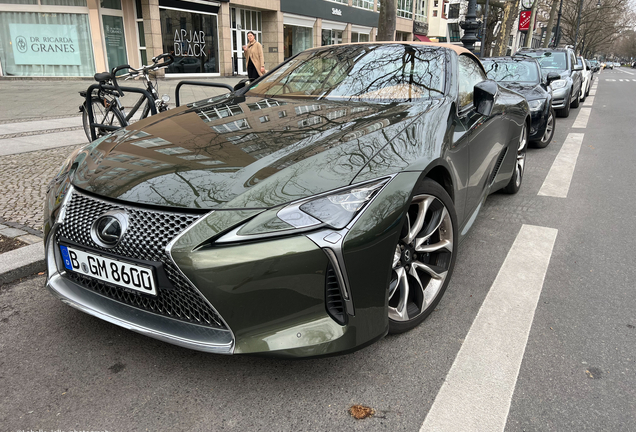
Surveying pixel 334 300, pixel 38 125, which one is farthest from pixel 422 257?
pixel 38 125

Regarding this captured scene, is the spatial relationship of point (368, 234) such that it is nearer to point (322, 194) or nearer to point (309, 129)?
point (322, 194)

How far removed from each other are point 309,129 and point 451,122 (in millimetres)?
874

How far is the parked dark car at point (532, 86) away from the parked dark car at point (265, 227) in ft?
16.9

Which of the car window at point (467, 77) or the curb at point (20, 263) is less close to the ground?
the car window at point (467, 77)

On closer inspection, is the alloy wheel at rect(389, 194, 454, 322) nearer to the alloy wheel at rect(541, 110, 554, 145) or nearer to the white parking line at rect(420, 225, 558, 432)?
the white parking line at rect(420, 225, 558, 432)

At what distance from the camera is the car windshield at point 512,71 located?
808 centimetres

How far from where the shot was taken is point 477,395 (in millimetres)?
1979

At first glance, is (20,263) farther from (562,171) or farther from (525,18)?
(525,18)

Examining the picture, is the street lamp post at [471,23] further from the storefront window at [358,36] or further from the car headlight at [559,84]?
the storefront window at [358,36]

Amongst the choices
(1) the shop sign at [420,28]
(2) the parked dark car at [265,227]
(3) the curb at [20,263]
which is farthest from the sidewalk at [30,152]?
(1) the shop sign at [420,28]

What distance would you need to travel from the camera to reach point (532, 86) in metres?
7.58

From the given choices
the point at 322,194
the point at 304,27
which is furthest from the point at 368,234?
the point at 304,27

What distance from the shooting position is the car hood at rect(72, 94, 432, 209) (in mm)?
1867

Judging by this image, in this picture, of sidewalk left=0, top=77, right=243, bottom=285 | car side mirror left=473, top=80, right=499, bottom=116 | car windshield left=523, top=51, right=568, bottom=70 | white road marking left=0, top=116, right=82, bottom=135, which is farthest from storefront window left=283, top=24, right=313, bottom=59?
car side mirror left=473, top=80, right=499, bottom=116
